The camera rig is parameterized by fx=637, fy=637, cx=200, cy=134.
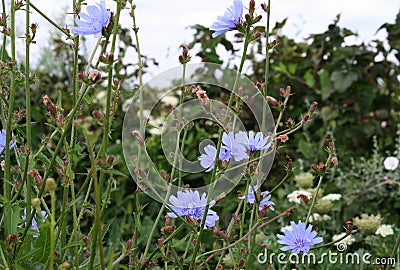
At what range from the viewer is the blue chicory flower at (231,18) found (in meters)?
1.04

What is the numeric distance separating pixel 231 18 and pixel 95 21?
232 mm

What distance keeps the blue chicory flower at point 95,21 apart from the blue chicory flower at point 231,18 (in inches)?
8.5

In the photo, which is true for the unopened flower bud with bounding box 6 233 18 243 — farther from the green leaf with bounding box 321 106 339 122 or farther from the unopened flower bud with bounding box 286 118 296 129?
the green leaf with bounding box 321 106 339 122

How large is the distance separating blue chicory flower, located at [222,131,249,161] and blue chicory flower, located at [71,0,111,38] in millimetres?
310

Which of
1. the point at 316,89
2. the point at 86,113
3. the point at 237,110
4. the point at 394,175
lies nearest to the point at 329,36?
the point at 316,89

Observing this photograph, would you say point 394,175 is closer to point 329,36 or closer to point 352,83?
point 352,83

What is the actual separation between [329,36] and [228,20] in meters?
2.48

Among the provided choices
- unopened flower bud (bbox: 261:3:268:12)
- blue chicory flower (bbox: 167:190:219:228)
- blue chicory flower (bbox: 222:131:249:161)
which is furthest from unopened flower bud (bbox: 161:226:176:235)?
unopened flower bud (bbox: 261:3:268:12)

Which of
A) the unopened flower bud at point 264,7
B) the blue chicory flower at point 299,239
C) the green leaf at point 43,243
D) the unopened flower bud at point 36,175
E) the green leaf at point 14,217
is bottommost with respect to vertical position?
the blue chicory flower at point 299,239

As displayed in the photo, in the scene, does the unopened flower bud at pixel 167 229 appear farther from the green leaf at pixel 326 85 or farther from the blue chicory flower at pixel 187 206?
the green leaf at pixel 326 85

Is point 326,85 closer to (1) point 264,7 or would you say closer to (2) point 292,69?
(2) point 292,69

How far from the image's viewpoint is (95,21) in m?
0.94

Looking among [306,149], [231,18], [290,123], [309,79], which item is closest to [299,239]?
[290,123]

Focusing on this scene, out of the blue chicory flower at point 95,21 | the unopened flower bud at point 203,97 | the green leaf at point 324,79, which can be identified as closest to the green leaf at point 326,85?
the green leaf at point 324,79
